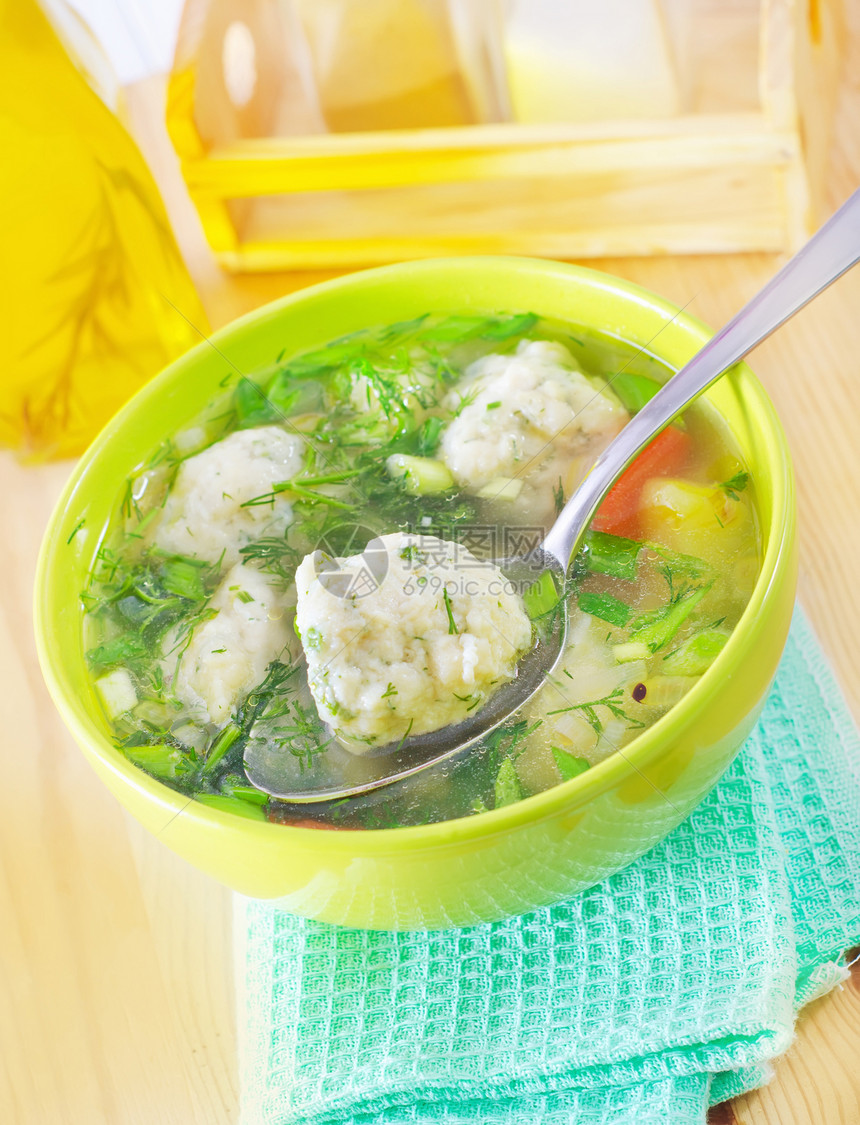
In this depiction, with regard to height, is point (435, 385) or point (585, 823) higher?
point (435, 385)

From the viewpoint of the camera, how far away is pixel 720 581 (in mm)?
825

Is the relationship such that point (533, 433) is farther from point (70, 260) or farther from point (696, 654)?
point (70, 260)

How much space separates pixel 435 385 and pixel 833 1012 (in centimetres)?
60

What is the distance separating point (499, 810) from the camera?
64 cm

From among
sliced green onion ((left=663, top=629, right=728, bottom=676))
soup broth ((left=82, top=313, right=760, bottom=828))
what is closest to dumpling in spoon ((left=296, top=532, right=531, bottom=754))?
soup broth ((left=82, top=313, right=760, bottom=828))

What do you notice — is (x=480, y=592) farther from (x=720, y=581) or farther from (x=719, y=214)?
(x=719, y=214)

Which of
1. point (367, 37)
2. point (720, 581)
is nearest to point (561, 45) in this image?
point (367, 37)

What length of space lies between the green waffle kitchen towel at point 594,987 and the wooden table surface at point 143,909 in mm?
37

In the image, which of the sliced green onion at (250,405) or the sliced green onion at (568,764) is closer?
the sliced green onion at (568,764)

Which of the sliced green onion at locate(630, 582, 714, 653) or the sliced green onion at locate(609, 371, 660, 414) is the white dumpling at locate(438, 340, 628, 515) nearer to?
the sliced green onion at locate(609, 371, 660, 414)

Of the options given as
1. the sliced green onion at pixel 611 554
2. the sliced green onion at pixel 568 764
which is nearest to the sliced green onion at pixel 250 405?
the sliced green onion at pixel 611 554

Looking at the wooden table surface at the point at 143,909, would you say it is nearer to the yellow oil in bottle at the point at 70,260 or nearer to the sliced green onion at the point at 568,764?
the yellow oil in bottle at the point at 70,260

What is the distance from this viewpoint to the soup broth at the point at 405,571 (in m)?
0.76

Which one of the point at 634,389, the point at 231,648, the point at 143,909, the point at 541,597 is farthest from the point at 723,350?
the point at 143,909
